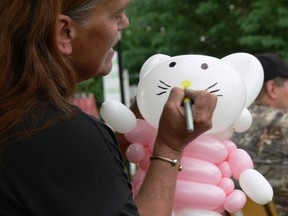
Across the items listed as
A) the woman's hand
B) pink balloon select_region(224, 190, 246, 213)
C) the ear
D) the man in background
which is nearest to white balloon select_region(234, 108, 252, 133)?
pink balloon select_region(224, 190, 246, 213)

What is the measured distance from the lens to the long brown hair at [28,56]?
144 cm

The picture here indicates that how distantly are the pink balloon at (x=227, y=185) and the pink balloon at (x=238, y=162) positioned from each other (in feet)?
0.15

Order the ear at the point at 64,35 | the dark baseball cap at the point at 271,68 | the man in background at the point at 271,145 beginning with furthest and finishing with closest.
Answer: the dark baseball cap at the point at 271,68
the man in background at the point at 271,145
the ear at the point at 64,35

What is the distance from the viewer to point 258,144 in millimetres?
3682

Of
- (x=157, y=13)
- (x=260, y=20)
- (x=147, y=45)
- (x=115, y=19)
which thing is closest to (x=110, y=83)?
(x=115, y=19)

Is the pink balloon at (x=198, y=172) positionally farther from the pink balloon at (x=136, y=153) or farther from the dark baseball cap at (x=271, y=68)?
the dark baseball cap at (x=271, y=68)

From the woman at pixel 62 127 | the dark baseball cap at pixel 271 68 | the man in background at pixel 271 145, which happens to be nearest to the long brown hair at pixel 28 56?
the woman at pixel 62 127

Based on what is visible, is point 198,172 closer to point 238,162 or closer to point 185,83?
point 238,162

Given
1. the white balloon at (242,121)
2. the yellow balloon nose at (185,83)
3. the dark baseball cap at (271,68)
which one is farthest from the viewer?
the dark baseball cap at (271,68)

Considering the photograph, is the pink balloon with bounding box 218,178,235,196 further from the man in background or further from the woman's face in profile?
the man in background

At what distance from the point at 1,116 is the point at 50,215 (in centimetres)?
27

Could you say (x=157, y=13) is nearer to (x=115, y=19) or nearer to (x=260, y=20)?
(x=260, y=20)

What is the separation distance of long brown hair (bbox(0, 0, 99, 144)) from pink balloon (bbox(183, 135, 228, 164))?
0.83 meters

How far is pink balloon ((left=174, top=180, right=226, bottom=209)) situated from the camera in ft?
7.03
